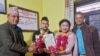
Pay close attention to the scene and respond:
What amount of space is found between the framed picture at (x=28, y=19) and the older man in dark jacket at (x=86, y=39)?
975mm

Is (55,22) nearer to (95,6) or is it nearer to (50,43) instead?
(95,6)

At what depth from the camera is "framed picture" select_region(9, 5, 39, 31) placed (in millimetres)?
2682

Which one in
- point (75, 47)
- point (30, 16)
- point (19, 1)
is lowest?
point (75, 47)

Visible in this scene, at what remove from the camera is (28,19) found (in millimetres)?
2863

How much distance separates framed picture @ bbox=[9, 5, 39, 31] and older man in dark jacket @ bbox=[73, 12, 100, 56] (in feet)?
3.20

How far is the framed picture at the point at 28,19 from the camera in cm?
268

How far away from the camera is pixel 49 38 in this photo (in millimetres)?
2088

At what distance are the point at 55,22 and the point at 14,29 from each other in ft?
4.48

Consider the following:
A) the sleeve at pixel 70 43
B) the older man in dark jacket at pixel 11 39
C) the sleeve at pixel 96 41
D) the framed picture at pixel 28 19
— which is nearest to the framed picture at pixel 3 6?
the framed picture at pixel 28 19

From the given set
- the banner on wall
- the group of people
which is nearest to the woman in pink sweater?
the group of people

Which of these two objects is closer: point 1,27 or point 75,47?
point 1,27

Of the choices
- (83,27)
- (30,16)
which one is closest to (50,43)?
(83,27)

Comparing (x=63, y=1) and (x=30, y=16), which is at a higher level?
(x=63, y=1)

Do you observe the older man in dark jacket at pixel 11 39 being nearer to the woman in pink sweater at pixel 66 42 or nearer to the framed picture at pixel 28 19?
the woman in pink sweater at pixel 66 42
